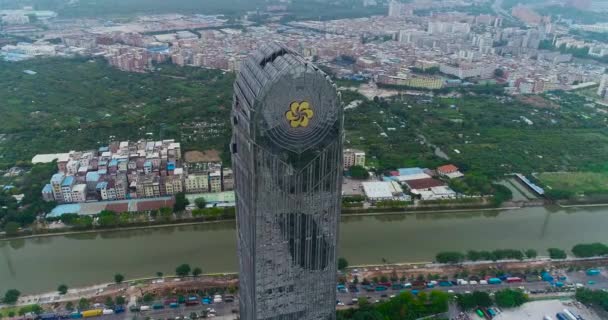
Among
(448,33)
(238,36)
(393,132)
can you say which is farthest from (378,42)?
(393,132)

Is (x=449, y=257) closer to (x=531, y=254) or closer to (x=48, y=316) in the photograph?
(x=531, y=254)

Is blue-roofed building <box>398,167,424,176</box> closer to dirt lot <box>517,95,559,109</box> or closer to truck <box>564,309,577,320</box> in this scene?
truck <box>564,309,577,320</box>

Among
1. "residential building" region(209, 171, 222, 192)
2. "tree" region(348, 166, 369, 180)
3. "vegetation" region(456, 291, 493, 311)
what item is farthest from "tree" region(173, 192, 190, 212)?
"vegetation" region(456, 291, 493, 311)

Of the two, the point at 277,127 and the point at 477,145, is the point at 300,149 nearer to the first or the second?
the point at 277,127

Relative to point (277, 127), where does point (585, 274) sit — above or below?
below

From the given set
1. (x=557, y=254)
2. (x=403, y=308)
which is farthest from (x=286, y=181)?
(x=557, y=254)

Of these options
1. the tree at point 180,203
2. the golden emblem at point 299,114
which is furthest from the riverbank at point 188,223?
the golden emblem at point 299,114
